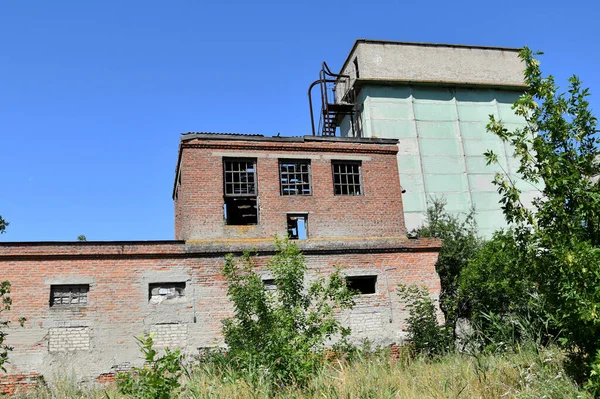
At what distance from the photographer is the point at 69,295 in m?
14.9

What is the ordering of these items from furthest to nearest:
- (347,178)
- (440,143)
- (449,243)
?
(440,143) → (449,243) → (347,178)

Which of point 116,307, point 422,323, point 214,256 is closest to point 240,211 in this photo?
point 214,256

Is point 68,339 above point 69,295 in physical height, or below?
below

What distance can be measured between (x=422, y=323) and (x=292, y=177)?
244 inches

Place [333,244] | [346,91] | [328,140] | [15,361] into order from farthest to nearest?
1. [346,91]
2. [328,140]
3. [333,244]
4. [15,361]

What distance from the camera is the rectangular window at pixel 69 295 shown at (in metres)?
14.8

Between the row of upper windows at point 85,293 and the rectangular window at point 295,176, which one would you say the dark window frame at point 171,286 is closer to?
the row of upper windows at point 85,293

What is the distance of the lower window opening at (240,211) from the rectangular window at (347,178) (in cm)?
287

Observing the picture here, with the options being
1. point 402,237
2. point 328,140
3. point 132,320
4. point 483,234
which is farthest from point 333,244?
point 483,234

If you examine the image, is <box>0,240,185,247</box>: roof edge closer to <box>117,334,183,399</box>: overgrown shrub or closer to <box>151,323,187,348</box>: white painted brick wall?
<box>151,323,187,348</box>: white painted brick wall

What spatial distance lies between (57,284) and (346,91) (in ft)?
63.3

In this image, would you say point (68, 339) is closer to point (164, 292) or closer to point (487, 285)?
point (164, 292)

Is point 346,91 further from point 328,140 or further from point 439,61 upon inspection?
point 328,140

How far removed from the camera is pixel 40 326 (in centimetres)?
1439
